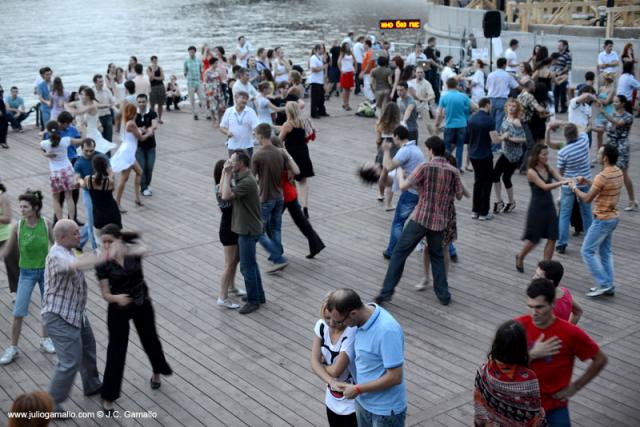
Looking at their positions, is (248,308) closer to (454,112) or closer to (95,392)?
(95,392)

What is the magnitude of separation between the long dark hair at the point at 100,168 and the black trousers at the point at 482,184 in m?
4.96

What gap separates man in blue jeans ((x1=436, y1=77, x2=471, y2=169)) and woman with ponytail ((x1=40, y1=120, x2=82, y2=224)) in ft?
18.9

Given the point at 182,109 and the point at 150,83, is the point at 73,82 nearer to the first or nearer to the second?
the point at 182,109

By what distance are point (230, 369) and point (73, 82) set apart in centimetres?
3480

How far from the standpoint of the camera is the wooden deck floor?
6598 millimetres

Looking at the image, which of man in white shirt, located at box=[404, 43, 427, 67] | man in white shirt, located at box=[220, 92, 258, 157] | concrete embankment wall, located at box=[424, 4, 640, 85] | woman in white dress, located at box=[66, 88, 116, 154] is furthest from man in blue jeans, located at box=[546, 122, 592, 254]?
concrete embankment wall, located at box=[424, 4, 640, 85]

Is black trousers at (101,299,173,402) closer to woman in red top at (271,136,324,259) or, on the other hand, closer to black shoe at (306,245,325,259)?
woman in red top at (271,136,324,259)

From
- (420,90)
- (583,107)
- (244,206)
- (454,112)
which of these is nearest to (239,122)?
(454,112)

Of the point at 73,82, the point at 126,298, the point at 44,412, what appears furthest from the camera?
the point at 73,82

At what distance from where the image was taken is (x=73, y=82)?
3931cm

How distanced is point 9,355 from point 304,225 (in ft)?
12.1

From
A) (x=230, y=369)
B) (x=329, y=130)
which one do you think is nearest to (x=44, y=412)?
(x=230, y=369)

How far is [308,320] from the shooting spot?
823 centimetres

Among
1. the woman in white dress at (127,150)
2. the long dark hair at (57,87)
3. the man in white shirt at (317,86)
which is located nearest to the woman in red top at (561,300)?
the woman in white dress at (127,150)
